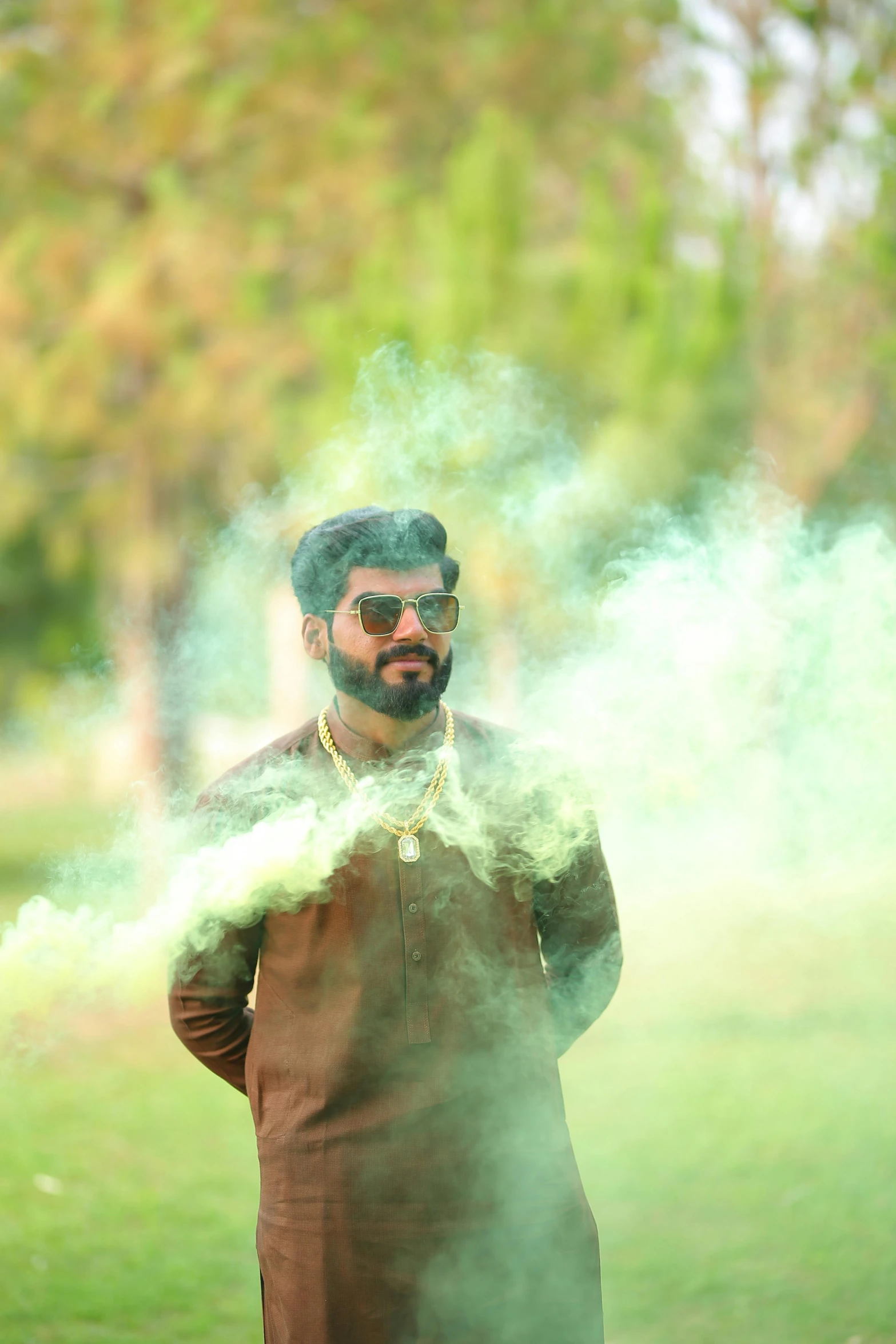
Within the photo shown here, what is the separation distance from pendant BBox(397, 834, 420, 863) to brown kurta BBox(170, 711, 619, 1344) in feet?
0.04

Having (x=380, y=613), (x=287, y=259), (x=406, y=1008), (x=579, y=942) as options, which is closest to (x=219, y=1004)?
(x=406, y=1008)

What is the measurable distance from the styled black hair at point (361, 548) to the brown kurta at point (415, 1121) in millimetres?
483

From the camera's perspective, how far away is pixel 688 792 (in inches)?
141

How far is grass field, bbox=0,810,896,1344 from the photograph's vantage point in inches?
180

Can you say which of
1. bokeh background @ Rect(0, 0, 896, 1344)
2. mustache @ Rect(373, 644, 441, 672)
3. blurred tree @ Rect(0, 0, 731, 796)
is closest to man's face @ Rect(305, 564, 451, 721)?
mustache @ Rect(373, 644, 441, 672)

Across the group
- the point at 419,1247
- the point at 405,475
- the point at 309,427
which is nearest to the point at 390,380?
the point at 309,427

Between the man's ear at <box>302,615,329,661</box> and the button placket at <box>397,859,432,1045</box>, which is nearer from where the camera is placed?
the button placket at <box>397,859,432,1045</box>

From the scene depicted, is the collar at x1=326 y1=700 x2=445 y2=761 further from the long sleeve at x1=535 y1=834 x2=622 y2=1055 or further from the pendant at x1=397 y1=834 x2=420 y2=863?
the long sleeve at x1=535 y1=834 x2=622 y2=1055

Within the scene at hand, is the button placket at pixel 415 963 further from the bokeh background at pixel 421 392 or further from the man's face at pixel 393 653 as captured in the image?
the bokeh background at pixel 421 392

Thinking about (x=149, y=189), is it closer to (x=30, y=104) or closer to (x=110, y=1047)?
(x=30, y=104)

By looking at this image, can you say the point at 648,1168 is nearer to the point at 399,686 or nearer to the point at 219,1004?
the point at 219,1004

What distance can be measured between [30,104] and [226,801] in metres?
7.72

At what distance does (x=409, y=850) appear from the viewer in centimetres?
238

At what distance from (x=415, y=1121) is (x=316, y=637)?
3.06 feet
